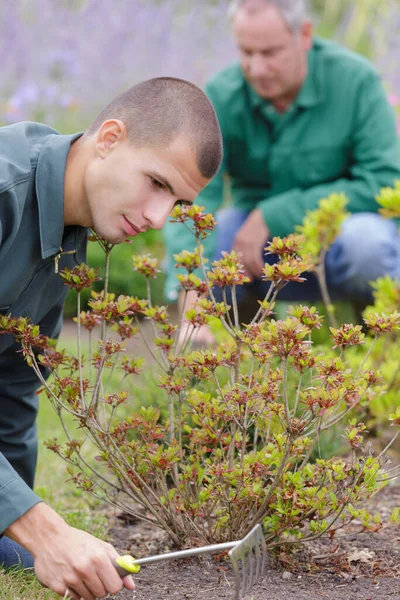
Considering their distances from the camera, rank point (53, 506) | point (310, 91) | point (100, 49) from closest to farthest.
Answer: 1. point (53, 506)
2. point (310, 91)
3. point (100, 49)

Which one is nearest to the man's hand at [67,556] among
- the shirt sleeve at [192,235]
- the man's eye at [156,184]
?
the man's eye at [156,184]

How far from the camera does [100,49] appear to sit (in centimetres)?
A: 707

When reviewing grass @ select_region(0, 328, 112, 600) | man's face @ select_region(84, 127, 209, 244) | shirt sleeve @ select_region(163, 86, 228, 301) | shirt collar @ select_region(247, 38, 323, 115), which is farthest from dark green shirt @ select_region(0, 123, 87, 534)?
shirt collar @ select_region(247, 38, 323, 115)

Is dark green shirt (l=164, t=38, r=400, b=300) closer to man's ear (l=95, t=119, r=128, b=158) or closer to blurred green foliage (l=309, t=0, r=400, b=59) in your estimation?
man's ear (l=95, t=119, r=128, b=158)

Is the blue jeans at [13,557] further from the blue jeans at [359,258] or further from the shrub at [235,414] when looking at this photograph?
the blue jeans at [359,258]

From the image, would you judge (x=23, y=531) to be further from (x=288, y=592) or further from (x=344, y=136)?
(x=344, y=136)

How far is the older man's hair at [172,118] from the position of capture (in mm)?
1900

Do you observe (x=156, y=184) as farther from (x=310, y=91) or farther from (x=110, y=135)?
(x=310, y=91)

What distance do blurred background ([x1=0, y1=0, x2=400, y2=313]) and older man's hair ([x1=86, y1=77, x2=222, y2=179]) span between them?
4183 millimetres

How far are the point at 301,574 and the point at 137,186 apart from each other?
993 mm

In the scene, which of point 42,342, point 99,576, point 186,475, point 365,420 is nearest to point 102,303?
point 42,342

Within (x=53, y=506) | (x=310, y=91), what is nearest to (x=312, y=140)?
(x=310, y=91)

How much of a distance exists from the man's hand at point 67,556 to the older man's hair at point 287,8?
9.21ft

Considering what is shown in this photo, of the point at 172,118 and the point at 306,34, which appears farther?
the point at 306,34
